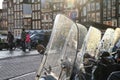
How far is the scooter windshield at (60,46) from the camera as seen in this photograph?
5121 mm

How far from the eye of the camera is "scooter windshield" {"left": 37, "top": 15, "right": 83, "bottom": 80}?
5.12 metres

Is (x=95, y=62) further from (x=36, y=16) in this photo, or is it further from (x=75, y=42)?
(x=36, y=16)

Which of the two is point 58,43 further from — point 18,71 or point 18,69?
point 18,69

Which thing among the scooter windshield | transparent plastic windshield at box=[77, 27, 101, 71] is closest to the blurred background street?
transparent plastic windshield at box=[77, 27, 101, 71]

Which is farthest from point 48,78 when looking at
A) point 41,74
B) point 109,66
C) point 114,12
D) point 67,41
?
point 114,12

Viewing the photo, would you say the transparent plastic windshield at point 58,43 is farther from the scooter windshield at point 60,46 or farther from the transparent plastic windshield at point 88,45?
the transparent plastic windshield at point 88,45

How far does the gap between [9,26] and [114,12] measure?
1514 inches

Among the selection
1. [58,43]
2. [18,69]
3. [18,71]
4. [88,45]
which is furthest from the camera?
[18,69]

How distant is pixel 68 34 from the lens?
17.4 feet

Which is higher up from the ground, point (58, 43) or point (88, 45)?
point (58, 43)

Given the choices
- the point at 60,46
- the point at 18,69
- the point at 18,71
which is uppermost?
the point at 60,46

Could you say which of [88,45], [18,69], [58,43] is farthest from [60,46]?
[18,69]

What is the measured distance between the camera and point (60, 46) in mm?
5230

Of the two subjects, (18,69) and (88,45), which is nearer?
(88,45)
